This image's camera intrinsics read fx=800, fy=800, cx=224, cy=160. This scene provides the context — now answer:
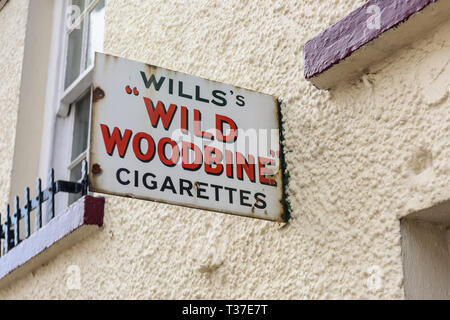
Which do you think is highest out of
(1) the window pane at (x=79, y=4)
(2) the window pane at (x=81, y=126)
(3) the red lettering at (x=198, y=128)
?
(1) the window pane at (x=79, y=4)

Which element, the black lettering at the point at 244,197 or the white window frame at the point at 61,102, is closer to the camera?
the black lettering at the point at 244,197

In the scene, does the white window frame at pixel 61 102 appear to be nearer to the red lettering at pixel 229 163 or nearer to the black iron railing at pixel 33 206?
A: the black iron railing at pixel 33 206

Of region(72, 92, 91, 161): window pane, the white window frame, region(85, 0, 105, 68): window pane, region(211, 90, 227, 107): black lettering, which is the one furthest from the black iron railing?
region(211, 90, 227, 107): black lettering

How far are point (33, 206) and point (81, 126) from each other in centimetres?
85

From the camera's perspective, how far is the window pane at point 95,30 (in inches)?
181

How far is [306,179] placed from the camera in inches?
103

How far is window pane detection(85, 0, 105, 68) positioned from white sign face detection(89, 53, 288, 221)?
2.12 m

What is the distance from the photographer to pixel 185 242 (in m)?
3.12

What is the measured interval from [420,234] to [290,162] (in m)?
0.55

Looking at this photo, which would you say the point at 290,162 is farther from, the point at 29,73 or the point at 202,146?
the point at 29,73

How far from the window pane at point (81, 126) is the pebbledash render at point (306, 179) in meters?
0.75

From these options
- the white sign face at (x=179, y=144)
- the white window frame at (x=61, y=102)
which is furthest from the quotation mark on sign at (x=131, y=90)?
the white window frame at (x=61, y=102)

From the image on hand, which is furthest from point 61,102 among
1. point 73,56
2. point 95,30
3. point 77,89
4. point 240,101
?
point 240,101
